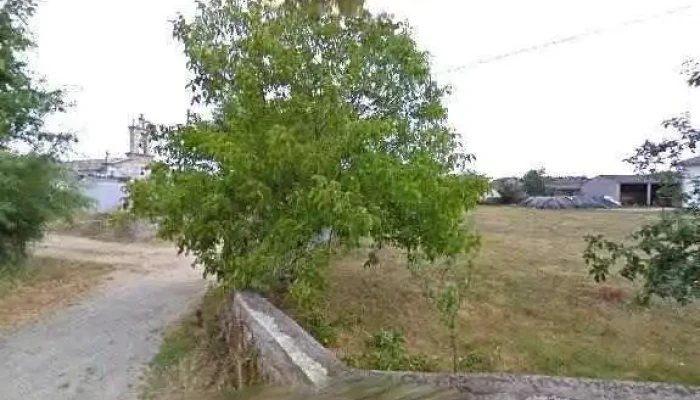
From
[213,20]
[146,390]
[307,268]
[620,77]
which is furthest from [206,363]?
[620,77]

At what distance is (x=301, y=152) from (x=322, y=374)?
3.24 meters

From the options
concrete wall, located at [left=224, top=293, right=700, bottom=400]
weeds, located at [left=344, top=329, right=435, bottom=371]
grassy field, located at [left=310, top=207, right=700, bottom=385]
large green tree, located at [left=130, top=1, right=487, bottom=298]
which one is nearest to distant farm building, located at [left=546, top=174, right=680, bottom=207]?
grassy field, located at [left=310, top=207, right=700, bottom=385]

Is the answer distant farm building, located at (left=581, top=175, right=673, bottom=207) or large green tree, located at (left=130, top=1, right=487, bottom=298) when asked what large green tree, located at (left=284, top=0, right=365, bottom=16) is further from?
distant farm building, located at (left=581, top=175, right=673, bottom=207)

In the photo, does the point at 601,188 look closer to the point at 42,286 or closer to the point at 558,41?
the point at 558,41

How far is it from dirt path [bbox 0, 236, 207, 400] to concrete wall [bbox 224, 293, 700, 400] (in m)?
1.35

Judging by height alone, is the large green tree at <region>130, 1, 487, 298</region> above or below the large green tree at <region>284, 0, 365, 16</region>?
below

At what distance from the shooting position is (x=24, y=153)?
11.5m

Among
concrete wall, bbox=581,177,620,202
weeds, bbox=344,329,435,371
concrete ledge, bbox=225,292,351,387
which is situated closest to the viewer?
concrete ledge, bbox=225,292,351,387

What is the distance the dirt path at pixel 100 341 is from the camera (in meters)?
6.17

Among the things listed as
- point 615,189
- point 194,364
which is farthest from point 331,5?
point 615,189

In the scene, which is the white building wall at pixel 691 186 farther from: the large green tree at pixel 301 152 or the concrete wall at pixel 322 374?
the concrete wall at pixel 322 374

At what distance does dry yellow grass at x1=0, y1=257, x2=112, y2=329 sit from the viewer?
999 centimetres

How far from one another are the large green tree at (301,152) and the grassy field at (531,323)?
122 cm

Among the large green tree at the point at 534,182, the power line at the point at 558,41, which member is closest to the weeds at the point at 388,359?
the power line at the point at 558,41
